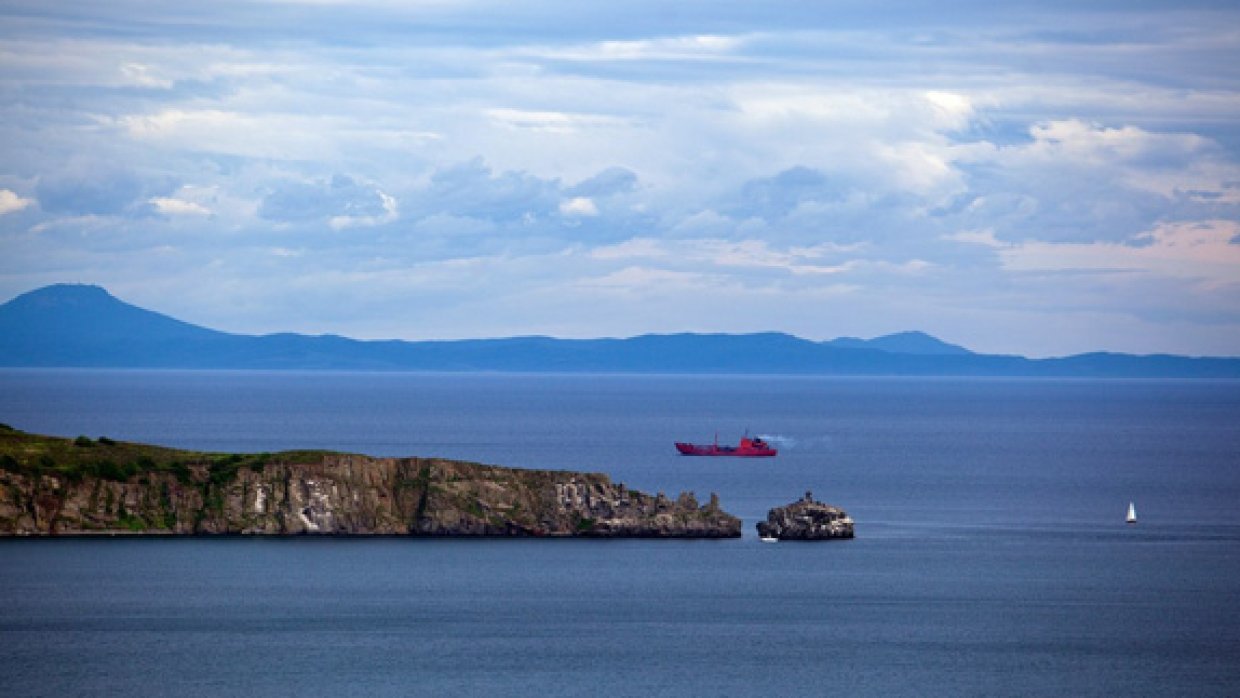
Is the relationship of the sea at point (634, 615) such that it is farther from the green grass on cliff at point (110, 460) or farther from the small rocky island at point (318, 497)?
the green grass on cliff at point (110, 460)

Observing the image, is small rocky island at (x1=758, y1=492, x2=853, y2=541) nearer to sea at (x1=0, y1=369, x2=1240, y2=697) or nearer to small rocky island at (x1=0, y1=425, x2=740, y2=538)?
sea at (x1=0, y1=369, x2=1240, y2=697)

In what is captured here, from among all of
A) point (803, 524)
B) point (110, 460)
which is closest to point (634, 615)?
point (803, 524)

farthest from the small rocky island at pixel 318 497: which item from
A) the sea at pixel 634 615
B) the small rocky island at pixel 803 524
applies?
the small rocky island at pixel 803 524

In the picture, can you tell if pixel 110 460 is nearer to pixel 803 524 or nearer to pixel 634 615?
pixel 634 615

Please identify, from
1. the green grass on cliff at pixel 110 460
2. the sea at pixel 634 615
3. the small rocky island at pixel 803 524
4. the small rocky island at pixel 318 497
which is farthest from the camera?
the small rocky island at pixel 803 524

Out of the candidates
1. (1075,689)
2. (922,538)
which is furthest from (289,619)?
(922,538)

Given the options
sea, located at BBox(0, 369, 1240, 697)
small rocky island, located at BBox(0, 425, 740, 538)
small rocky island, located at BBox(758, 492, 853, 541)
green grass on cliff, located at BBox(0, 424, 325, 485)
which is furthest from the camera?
small rocky island, located at BBox(758, 492, 853, 541)

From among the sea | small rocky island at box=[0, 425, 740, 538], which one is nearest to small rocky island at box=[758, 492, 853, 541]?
the sea
